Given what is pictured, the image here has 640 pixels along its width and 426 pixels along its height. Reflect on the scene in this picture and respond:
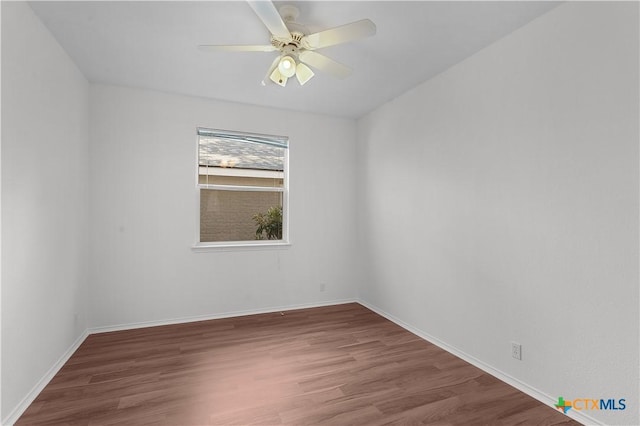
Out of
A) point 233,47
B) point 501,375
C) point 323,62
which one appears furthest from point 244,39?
point 501,375

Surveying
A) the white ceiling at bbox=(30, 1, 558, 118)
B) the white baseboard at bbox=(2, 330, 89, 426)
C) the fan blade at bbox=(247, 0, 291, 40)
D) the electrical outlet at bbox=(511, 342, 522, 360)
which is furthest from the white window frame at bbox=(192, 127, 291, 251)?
the electrical outlet at bbox=(511, 342, 522, 360)

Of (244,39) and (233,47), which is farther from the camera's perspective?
(244,39)

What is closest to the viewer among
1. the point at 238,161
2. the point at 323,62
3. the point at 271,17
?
the point at 271,17

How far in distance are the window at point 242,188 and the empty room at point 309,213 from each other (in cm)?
3

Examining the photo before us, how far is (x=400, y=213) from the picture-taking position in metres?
3.69

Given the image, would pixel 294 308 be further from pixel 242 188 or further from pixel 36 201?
pixel 36 201

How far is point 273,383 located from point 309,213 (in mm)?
2374

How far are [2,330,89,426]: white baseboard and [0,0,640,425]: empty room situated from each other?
0.9 inches

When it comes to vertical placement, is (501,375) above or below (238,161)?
below

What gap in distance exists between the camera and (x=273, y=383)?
2402 mm

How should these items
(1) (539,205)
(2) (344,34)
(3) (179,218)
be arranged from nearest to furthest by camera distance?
1. (2) (344,34)
2. (1) (539,205)
3. (3) (179,218)

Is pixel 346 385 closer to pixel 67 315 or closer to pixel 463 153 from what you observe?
pixel 463 153

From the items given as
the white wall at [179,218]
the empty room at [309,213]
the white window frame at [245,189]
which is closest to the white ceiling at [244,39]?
the empty room at [309,213]

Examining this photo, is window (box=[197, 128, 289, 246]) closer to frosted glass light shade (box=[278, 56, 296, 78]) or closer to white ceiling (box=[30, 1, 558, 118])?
white ceiling (box=[30, 1, 558, 118])
